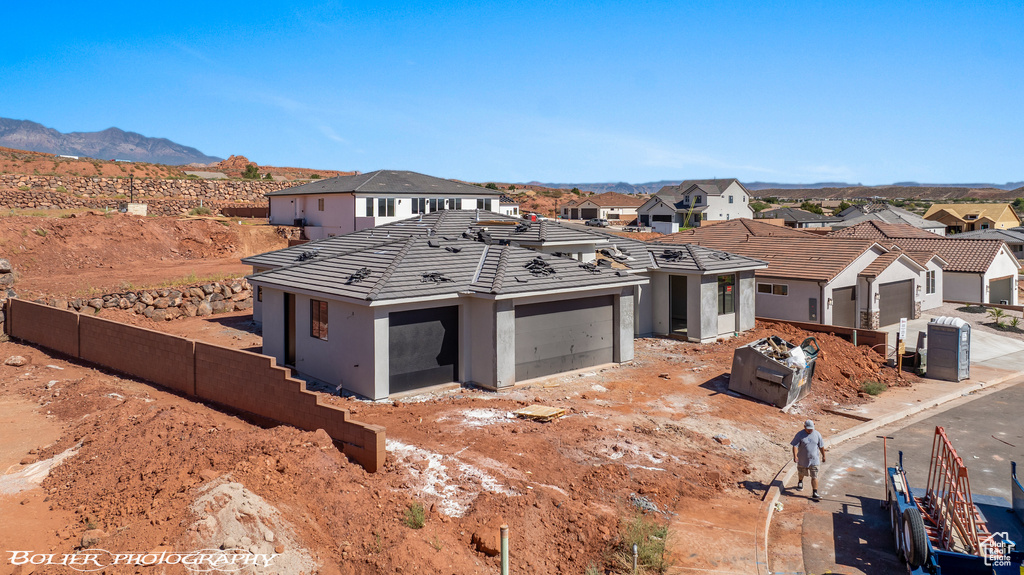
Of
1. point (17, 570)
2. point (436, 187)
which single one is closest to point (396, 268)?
point (17, 570)

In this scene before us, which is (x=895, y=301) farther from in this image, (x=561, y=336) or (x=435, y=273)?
(x=435, y=273)

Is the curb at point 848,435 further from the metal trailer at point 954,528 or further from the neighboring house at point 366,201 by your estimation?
the neighboring house at point 366,201

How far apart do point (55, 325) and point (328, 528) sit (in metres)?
18.3

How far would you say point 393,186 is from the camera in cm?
4666

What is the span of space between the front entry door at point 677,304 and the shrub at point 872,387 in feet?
23.2

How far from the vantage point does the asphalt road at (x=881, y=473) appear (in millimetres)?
10172

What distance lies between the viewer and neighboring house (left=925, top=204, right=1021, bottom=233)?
257 feet

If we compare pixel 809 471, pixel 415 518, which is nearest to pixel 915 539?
pixel 809 471

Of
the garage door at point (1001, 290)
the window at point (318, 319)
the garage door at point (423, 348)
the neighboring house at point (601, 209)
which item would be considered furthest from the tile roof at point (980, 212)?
the window at point (318, 319)

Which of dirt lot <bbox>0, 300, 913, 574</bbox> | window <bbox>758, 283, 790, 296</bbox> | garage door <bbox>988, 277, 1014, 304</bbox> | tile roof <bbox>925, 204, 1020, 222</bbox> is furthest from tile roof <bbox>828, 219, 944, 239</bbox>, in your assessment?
tile roof <bbox>925, 204, 1020, 222</bbox>

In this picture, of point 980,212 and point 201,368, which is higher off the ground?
point 980,212

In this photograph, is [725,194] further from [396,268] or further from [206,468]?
[206,468]

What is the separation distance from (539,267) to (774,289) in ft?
46.6

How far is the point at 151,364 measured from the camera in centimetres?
1870
